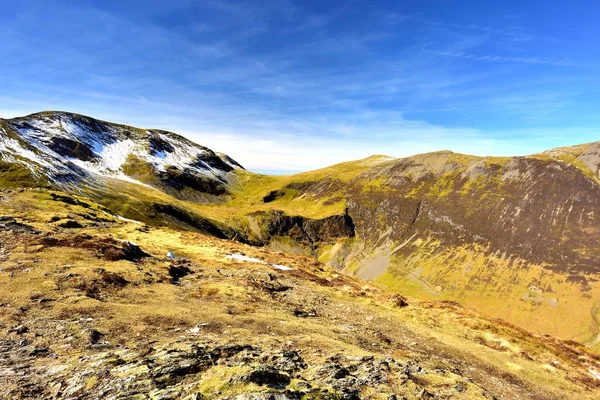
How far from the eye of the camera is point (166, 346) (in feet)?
55.8

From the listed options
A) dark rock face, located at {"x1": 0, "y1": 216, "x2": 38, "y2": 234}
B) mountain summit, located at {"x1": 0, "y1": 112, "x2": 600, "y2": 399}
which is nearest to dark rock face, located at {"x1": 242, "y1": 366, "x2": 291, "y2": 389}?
mountain summit, located at {"x1": 0, "y1": 112, "x2": 600, "y2": 399}

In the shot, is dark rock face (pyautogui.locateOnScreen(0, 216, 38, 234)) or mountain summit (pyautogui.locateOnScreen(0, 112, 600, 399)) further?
dark rock face (pyautogui.locateOnScreen(0, 216, 38, 234))

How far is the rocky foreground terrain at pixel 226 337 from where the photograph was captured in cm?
1392

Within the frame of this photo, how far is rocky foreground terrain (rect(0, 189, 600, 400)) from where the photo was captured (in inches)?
548

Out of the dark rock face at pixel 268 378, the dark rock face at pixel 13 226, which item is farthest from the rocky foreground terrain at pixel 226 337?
the dark rock face at pixel 13 226

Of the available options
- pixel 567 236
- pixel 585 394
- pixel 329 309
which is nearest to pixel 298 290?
pixel 329 309

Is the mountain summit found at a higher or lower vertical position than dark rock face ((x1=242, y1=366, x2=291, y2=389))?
lower

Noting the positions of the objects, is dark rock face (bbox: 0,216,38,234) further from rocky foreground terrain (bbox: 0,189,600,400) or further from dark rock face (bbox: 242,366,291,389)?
dark rock face (bbox: 242,366,291,389)

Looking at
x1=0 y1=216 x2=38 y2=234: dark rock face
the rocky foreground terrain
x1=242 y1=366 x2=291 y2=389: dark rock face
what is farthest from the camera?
x1=0 y1=216 x2=38 y2=234: dark rock face

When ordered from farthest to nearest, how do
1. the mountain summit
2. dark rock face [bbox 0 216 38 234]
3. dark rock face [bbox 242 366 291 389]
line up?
dark rock face [bbox 0 216 38 234] < the mountain summit < dark rock face [bbox 242 366 291 389]

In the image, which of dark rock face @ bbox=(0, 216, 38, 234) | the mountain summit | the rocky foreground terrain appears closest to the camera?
the rocky foreground terrain

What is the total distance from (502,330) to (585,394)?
10497mm

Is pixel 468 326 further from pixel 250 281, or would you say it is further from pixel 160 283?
pixel 160 283

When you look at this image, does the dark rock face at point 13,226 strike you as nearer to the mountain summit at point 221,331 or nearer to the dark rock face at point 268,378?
the mountain summit at point 221,331
